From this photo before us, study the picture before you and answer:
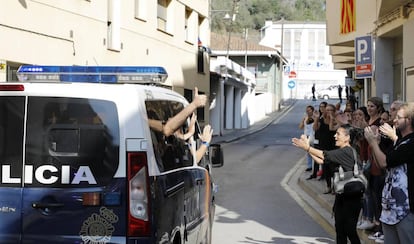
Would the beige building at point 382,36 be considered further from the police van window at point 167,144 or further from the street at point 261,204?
the police van window at point 167,144

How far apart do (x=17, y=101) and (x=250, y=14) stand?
12660 centimetres

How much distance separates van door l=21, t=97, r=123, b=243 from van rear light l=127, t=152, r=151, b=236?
2.1 inches

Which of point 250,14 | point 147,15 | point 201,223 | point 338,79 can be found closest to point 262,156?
point 147,15

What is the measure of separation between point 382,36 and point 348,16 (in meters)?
3.77

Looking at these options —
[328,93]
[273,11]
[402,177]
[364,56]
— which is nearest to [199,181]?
[402,177]

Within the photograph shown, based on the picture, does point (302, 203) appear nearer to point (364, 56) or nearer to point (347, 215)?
point (364, 56)

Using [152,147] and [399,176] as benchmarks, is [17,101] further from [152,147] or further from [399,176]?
[399,176]

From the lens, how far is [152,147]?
14.2 ft

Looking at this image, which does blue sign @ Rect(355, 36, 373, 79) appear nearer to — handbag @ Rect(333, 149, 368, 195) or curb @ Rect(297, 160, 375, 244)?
curb @ Rect(297, 160, 375, 244)

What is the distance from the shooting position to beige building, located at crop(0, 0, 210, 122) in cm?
1355

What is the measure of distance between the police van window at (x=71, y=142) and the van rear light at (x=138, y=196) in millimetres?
125

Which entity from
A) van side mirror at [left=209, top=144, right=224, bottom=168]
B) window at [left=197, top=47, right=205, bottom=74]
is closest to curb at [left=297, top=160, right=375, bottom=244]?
van side mirror at [left=209, top=144, right=224, bottom=168]

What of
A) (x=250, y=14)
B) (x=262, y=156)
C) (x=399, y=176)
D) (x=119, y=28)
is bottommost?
(x=262, y=156)

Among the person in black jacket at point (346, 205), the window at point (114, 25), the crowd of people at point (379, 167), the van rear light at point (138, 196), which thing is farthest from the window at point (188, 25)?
the van rear light at point (138, 196)
